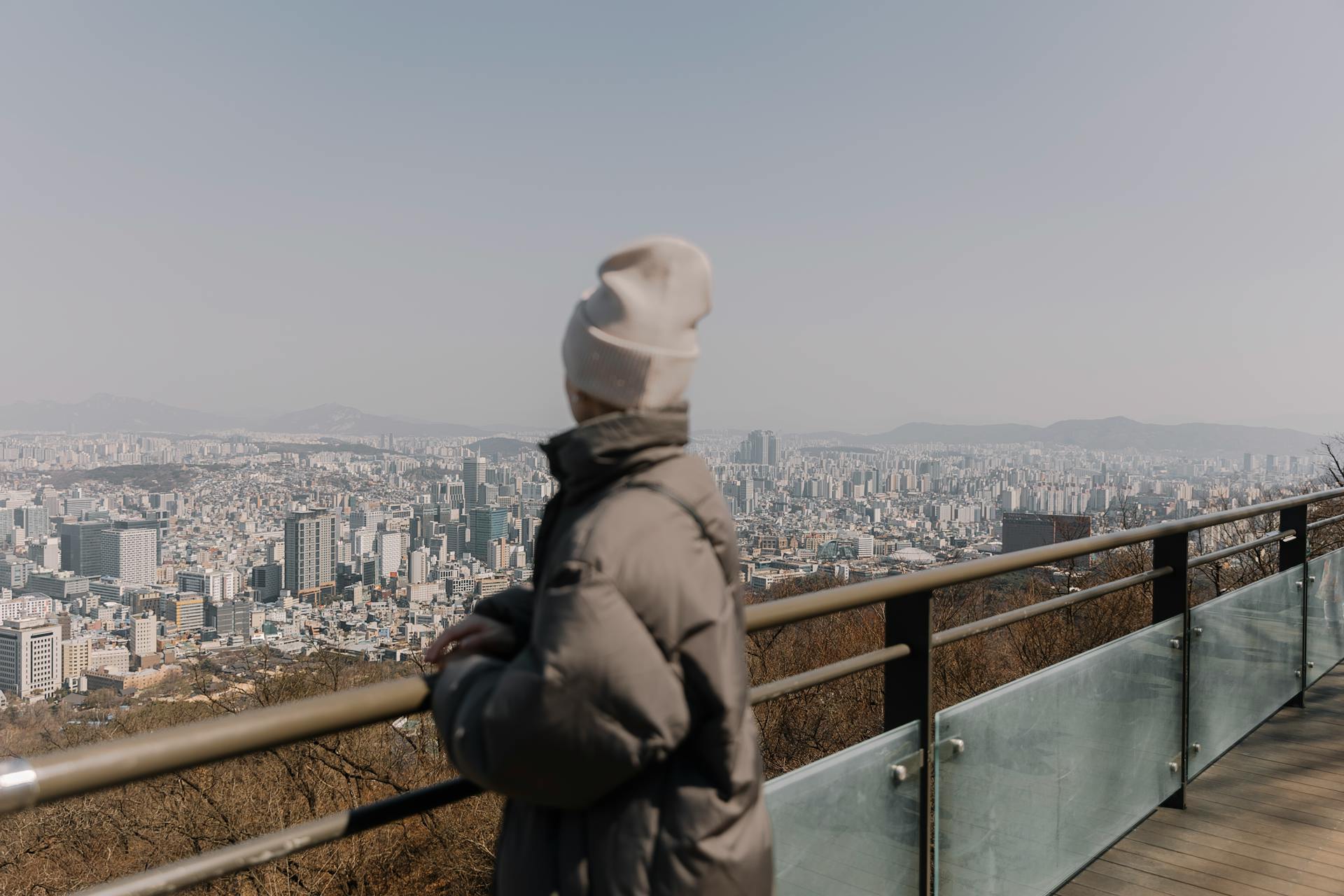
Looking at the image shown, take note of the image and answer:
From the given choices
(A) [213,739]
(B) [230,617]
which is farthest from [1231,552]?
(B) [230,617]

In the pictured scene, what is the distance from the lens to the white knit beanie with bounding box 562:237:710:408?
1.13 meters

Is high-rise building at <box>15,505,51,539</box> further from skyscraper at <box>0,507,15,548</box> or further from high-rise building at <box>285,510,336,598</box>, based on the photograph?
high-rise building at <box>285,510,336,598</box>

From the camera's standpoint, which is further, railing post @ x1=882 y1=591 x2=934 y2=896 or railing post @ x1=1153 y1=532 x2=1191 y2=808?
railing post @ x1=1153 y1=532 x2=1191 y2=808

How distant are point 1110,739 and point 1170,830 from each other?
Answer: 585 mm

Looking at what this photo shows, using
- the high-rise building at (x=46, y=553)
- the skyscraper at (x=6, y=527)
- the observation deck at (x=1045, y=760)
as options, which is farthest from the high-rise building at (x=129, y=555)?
the observation deck at (x=1045, y=760)

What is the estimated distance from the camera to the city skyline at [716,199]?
25016mm

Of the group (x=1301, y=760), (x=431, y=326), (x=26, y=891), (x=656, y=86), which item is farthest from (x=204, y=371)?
(x=1301, y=760)

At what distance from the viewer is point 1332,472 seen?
18844 millimetres

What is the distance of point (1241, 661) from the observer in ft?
13.6

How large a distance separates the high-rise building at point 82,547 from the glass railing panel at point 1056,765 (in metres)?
36.4

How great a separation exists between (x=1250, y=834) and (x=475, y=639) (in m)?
3.42

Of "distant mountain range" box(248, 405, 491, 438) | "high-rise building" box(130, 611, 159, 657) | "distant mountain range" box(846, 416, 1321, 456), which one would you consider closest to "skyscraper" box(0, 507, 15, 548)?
"high-rise building" box(130, 611, 159, 657)

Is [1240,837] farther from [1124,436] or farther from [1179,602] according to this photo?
[1124,436]

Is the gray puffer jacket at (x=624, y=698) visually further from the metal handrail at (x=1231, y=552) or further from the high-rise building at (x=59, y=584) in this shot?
the high-rise building at (x=59, y=584)
